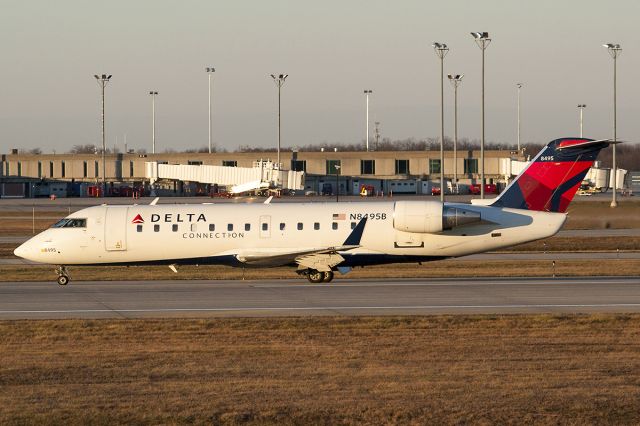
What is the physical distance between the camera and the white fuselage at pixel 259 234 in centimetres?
3531

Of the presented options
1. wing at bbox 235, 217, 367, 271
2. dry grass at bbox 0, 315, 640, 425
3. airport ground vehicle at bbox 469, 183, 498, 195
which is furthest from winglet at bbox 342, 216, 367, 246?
airport ground vehicle at bbox 469, 183, 498, 195

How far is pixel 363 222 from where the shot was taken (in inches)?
1400

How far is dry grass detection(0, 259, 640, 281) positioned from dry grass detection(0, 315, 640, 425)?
12278 mm

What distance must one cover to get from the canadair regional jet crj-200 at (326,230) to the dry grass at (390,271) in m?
2.21

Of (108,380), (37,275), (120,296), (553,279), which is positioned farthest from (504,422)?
(37,275)

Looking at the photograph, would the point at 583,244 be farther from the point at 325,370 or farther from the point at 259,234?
the point at 325,370

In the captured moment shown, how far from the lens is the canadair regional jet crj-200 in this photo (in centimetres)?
3525

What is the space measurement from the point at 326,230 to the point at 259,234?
2.33m

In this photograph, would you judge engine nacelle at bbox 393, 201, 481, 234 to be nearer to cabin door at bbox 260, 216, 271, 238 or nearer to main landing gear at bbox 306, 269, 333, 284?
main landing gear at bbox 306, 269, 333, 284

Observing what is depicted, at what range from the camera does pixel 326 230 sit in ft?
117

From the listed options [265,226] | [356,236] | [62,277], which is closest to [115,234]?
[62,277]

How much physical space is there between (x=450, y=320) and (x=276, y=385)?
28.9ft

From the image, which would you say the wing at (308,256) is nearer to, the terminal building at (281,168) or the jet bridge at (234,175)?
the jet bridge at (234,175)

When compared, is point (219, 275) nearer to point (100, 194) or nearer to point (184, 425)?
point (184, 425)
